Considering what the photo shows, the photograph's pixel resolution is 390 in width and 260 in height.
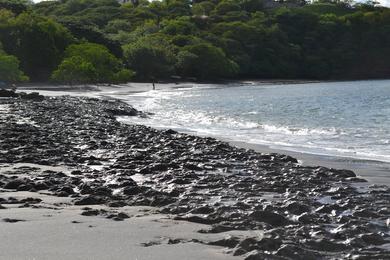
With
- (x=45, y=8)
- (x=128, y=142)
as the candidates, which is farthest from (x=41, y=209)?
(x=45, y=8)

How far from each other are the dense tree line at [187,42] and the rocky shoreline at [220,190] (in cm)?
4842

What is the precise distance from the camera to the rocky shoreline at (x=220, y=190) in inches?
223

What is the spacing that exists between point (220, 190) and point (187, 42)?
321 ft

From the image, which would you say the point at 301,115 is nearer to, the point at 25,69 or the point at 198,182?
the point at 198,182

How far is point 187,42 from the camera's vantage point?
4124 inches

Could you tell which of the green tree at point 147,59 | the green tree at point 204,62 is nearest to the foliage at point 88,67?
the green tree at point 147,59

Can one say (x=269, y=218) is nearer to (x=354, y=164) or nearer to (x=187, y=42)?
(x=354, y=164)

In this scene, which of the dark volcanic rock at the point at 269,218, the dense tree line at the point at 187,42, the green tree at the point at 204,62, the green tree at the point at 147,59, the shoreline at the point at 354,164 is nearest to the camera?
the dark volcanic rock at the point at 269,218

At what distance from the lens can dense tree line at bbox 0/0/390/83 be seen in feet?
243

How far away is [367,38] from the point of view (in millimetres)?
130000

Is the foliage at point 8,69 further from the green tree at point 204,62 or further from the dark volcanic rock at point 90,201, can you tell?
the dark volcanic rock at point 90,201

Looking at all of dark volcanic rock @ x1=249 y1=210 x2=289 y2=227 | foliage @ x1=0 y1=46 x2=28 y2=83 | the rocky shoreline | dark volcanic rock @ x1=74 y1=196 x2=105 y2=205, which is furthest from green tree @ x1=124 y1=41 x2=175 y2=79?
dark volcanic rock @ x1=249 y1=210 x2=289 y2=227

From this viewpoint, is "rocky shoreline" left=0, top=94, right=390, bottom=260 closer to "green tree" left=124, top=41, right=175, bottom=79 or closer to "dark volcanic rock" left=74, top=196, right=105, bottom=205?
"dark volcanic rock" left=74, top=196, right=105, bottom=205

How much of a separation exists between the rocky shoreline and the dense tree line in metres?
48.4
